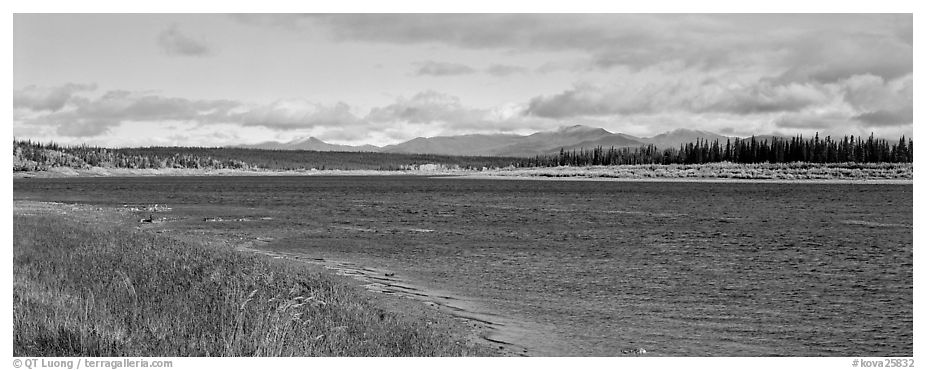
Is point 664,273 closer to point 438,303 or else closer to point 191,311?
point 438,303

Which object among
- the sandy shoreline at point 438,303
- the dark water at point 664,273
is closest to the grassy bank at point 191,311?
the sandy shoreline at point 438,303

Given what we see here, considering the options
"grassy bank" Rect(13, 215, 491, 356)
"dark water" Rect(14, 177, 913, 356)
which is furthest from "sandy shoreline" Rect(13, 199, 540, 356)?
"grassy bank" Rect(13, 215, 491, 356)

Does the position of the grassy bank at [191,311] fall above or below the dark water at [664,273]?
above

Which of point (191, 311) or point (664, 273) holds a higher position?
point (191, 311)

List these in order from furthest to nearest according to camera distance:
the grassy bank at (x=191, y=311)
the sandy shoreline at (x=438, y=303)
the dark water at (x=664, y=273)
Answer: the dark water at (x=664, y=273)
the sandy shoreline at (x=438, y=303)
the grassy bank at (x=191, y=311)

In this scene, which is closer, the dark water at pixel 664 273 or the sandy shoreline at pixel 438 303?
the sandy shoreline at pixel 438 303

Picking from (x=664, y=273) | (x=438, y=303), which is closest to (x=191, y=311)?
(x=438, y=303)

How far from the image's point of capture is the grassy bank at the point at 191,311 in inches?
520

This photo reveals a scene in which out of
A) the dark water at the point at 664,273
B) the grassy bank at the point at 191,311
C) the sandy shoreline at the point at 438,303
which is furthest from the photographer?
the dark water at the point at 664,273

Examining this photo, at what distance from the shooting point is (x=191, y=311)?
1638 centimetres

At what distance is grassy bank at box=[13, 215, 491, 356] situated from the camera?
1322 centimetres

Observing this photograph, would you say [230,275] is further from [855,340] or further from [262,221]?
[262,221]

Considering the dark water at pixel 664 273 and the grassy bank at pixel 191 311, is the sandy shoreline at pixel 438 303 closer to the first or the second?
the dark water at pixel 664 273

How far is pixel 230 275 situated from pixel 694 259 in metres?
21.5
